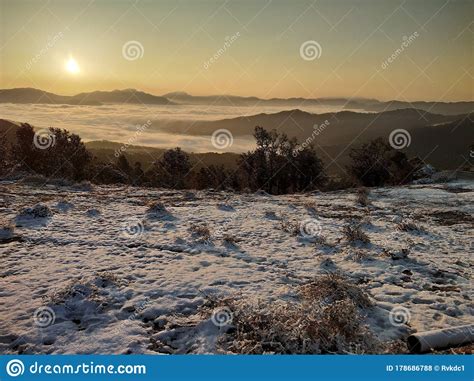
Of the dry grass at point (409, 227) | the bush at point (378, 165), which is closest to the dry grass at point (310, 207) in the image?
the dry grass at point (409, 227)

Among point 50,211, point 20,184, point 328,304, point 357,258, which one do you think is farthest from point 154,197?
point 328,304

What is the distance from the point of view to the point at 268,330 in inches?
258

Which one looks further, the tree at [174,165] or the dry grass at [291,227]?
the tree at [174,165]

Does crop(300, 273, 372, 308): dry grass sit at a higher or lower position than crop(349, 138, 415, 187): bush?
lower

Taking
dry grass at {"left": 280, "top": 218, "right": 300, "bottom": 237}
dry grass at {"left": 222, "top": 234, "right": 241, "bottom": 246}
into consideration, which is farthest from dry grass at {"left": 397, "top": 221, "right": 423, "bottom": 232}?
dry grass at {"left": 222, "top": 234, "right": 241, "bottom": 246}

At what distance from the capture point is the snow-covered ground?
22.6 ft

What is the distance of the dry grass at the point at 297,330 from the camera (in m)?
6.25

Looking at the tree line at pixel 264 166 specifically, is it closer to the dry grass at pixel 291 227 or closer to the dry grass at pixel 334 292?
the dry grass at pixel 291 227

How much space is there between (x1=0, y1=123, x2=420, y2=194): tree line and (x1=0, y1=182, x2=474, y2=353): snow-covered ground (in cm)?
2970

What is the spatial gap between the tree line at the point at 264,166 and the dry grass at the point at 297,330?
1479 inches

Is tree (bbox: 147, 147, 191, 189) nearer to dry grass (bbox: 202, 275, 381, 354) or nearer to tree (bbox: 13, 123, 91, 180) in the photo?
tree (bbox: 13, 123, 91, 180)

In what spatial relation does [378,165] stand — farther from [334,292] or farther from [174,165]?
[334,292]

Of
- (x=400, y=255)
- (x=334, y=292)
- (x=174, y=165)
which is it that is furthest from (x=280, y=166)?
(x=334, y=292)

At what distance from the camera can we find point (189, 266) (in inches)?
385
